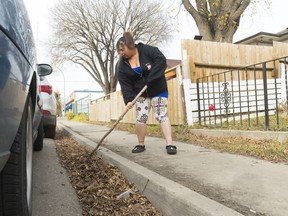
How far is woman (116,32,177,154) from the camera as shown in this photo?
3936mm

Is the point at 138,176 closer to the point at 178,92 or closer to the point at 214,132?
the point at 214,132

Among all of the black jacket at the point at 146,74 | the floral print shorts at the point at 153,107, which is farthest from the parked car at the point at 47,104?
the floral print shorts at the point at 153,107

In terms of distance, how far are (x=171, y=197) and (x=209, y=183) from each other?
1.78 ft

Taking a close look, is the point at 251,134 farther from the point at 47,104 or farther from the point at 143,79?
the point at 47,104

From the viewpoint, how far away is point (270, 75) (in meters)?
8.25

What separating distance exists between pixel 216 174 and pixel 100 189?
1.11 metres

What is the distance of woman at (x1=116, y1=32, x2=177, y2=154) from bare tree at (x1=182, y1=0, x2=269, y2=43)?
5.63 meters

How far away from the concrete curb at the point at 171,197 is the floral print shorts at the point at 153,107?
1.11m

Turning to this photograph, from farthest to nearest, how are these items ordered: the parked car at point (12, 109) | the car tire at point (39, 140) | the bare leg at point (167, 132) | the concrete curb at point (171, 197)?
the car tire at point (39, 140) < the bare leg at point (167, 132) < the concrete curb at point (171, 197) < the parked car at point (12, 109)

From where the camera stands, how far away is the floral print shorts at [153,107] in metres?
4.09

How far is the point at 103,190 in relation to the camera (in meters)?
2.88

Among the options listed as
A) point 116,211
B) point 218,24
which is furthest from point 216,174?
point 218,24

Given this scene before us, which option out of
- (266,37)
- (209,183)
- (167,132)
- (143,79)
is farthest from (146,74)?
(266,37)

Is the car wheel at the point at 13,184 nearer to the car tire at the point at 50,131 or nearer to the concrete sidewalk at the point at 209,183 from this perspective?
the concrete sidewalk at the point at 209,183
